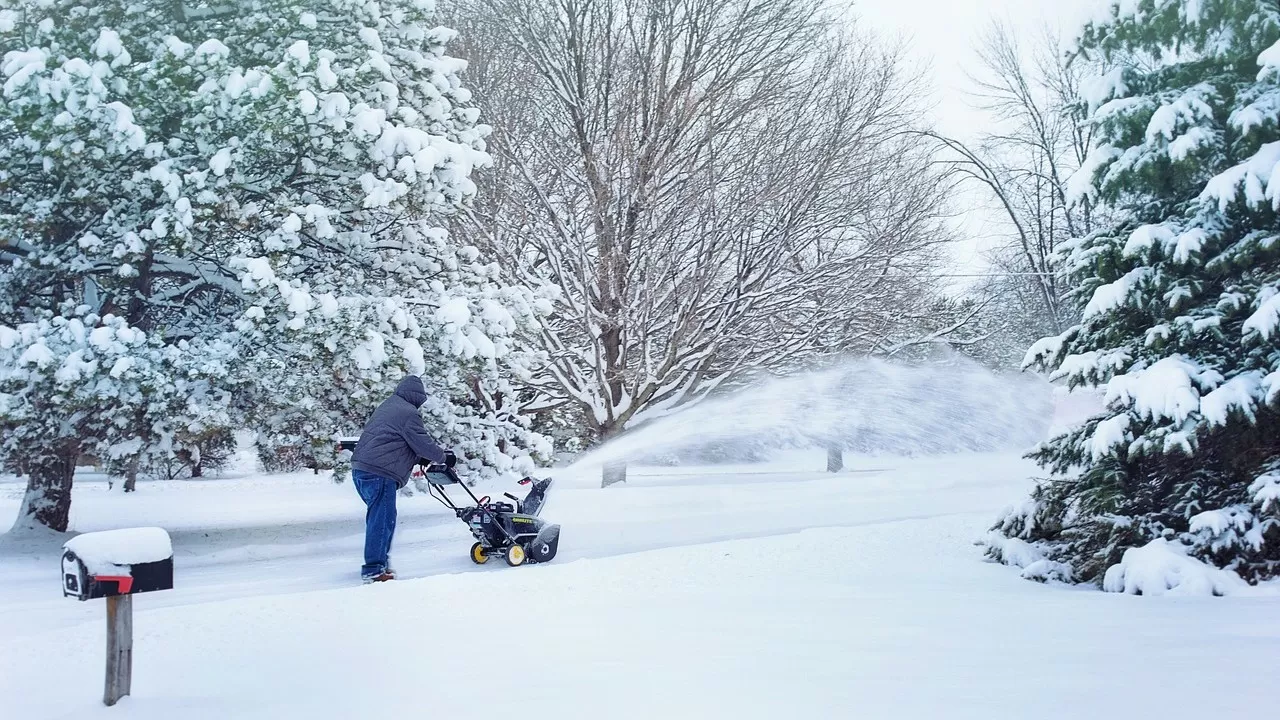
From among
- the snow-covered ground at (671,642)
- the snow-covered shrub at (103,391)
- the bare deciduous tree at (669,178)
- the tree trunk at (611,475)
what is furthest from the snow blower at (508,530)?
the tree trunk at (611,475)

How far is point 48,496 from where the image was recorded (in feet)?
38.0

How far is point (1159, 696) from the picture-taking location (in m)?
3.64

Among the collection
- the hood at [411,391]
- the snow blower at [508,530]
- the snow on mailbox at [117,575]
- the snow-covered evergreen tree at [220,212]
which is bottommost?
the snow blower at [508,530]

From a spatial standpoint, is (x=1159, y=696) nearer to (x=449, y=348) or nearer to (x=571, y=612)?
(x=571, y=612)

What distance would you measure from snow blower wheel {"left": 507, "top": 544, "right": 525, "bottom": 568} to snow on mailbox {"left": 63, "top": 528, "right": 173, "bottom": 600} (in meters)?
4.98

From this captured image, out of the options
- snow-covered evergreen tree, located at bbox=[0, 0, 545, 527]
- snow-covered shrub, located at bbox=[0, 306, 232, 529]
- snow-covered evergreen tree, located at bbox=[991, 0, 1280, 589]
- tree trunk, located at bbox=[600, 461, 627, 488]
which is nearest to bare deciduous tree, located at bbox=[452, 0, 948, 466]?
tree trunk, located at bbox=[600, 461, 627, 488]

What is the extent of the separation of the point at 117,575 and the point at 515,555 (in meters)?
5.18

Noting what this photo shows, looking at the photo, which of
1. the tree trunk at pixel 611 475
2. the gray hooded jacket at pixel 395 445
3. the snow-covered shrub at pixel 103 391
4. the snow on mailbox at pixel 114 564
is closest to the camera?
the snow on mailbox at pixel 114 564

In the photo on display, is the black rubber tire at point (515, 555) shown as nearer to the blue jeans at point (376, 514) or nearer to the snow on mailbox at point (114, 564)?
the blue jeans at point (376, 514)

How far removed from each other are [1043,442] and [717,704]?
5012mm

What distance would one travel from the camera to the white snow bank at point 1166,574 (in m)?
→ 5.87

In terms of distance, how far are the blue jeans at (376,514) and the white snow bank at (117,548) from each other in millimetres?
3880

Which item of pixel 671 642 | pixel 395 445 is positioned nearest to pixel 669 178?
pixel 395 445

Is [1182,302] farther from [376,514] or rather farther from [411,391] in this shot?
[376,514]
